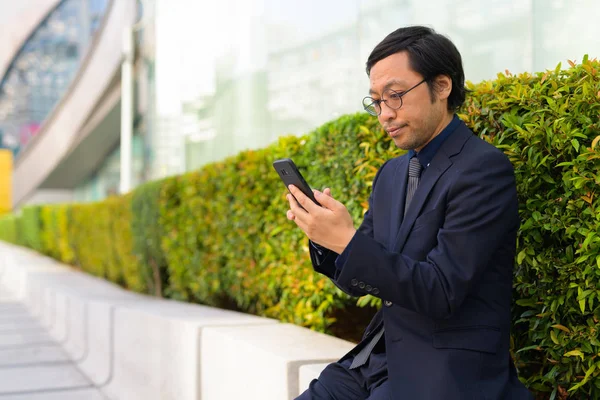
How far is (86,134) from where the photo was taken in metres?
23.6

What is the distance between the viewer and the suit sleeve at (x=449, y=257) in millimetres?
1959

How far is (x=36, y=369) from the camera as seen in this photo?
7.30 meters

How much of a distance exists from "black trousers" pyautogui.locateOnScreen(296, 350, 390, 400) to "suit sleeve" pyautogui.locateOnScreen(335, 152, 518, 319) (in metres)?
0.44

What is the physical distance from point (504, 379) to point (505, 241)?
391 millimetres

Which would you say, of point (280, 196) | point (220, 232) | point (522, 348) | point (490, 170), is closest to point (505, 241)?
point (490, 170)

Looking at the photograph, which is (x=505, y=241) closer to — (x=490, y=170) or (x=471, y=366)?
(x=490, y=170)

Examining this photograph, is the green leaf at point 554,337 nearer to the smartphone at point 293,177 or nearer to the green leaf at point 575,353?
the green leaf at point 575,353

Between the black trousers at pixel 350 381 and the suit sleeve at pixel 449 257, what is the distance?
44 centimetres

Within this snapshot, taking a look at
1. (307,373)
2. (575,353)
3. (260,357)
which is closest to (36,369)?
(260,357)

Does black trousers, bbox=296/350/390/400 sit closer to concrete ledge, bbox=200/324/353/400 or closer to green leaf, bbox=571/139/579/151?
concrete ledge, bbox=200/324/353/400

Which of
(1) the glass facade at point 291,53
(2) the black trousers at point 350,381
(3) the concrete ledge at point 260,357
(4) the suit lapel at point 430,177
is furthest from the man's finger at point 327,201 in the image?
(1) the glass facade at point 291,53

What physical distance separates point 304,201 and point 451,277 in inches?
18.4

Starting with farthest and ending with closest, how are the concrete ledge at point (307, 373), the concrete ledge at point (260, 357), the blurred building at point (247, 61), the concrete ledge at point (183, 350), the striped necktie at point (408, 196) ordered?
the blurred building at point (247, 61) → the concrete ledge at point (183, 350) → the concrete ledge at point (260, 357) → the concrete ledge at point (307, 373) → the striped necktie at point (408, 196)

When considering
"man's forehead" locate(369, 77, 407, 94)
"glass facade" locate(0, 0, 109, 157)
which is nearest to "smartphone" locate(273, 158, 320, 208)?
"man's forehead" locate(369, 77, 407, 94)
